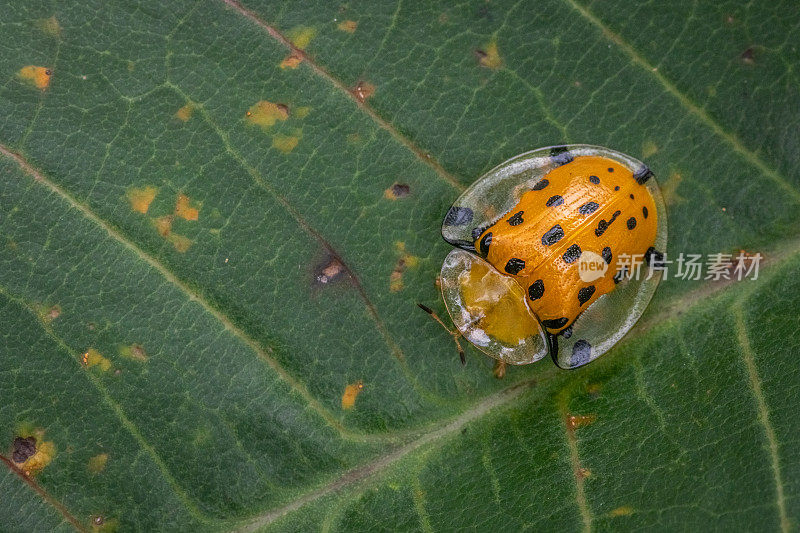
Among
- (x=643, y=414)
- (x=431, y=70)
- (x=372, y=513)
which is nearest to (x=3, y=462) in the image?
(x=372, y=513)

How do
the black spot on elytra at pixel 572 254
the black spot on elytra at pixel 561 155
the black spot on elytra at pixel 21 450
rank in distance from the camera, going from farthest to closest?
1. the black spot on elytra at pixel 561 155
2. the black spot on elytra at pixel 572 254
3. the black spot on elytra at pixel 21 450

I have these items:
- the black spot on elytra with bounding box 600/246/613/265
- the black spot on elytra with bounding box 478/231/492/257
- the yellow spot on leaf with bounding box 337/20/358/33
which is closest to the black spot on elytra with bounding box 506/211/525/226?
the black spot on elytra with bounding box 478/231/492/257

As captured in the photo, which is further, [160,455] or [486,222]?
[486,222]

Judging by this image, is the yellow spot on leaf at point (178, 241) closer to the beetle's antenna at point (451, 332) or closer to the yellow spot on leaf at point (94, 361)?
the yellow spot on leaf at point (94, 361)

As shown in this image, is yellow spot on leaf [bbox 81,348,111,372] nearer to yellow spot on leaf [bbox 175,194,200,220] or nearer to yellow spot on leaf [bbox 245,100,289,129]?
yellow spot on leaf [bbox 175,194,200,220]

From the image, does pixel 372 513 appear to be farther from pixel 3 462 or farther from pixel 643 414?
pixel 3 462

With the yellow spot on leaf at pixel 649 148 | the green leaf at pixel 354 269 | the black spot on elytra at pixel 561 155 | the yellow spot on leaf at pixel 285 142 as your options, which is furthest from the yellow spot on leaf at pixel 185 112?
the yellow spot on leaf at pixel 649 148
